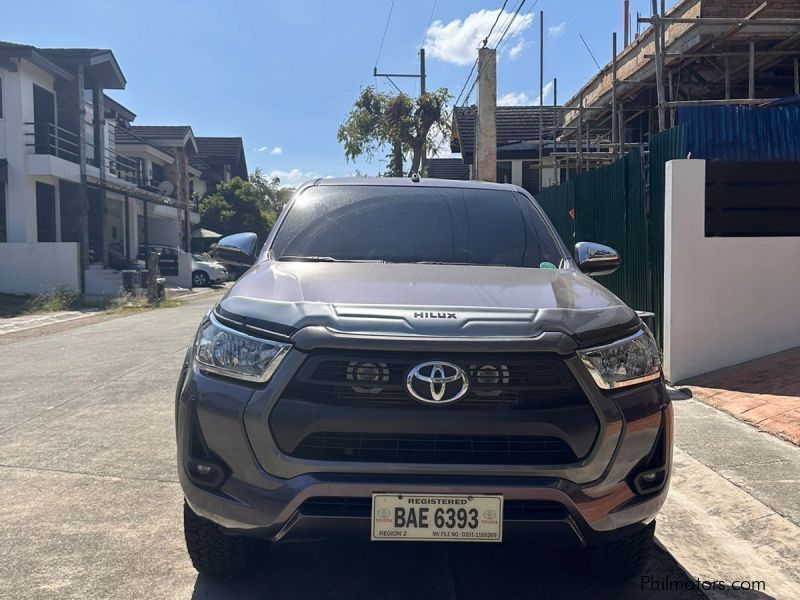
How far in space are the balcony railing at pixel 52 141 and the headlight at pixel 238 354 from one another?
59.5 ft

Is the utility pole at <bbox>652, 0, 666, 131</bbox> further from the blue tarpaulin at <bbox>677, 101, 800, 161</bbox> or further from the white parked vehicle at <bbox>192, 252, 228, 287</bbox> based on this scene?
the white parked vehicle at <bbox>192, 252, 228, 287</bbox>

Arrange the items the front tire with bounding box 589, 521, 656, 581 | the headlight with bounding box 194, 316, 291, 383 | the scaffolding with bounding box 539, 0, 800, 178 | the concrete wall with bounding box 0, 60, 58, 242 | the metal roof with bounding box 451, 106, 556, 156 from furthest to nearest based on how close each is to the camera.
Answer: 1. the metal roof with bounding box 451, 106, 556, 156
2. the concrete wall with bounding box 0, 60, 58, 242
3. the scaffolding with bounding box 539, 0, 800, 178
4. the front tire with bounding box 589, 521, 656, 581
5. the headlight with bounding box 194, 316, 291, 383

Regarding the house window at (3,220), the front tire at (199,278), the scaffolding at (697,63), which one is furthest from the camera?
the front tire at (199,278)

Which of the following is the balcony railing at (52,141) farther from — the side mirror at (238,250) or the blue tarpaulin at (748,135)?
the blue tarpaulin at (748,135)

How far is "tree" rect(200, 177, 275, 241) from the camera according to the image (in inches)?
1535

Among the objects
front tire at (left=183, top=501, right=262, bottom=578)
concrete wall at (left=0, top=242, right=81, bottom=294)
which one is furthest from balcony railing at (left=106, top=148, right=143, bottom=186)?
front tire at (left=183, top=501, right=262, bottom=578)

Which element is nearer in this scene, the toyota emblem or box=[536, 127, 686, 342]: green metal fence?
the toyota emblem

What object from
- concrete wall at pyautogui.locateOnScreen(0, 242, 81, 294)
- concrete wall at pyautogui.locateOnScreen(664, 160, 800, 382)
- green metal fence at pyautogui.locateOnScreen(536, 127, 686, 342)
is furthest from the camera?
concrete wall at pyautogui.locateOnScreen(0, 242, 81, 294)

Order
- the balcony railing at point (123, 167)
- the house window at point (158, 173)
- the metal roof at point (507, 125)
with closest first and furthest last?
the balcony railing at point (123, 167) → the metal roof at point (507, 125) → the house window at point (158, 173)

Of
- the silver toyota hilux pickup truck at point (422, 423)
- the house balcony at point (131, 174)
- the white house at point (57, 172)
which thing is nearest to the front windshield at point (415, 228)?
the silver toyota hilux pickup truck at point (422, 423)

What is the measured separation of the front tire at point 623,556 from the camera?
2.87 m

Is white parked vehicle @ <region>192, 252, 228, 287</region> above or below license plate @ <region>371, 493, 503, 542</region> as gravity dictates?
above

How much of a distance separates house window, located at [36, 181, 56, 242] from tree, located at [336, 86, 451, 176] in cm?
1130

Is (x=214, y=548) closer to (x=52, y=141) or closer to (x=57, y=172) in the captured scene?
(x=57, y=172)
